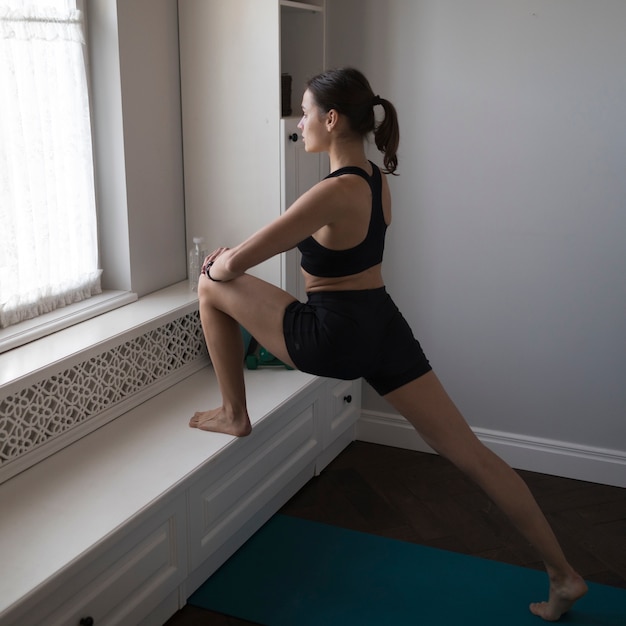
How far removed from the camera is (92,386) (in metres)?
2.73

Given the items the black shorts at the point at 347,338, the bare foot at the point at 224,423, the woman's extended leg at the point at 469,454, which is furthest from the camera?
the bare foot at the point at 224,423

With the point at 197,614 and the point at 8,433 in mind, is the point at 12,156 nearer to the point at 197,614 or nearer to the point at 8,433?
the point at 8,433

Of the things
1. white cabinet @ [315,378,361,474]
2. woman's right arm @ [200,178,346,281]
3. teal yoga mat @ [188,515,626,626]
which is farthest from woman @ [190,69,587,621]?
white cabinet @ [315,378,361,474]

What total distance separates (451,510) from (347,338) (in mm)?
1152

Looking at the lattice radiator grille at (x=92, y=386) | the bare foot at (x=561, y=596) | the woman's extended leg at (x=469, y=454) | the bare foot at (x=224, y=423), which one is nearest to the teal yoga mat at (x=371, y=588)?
the bare foot at (x=561, y=596)

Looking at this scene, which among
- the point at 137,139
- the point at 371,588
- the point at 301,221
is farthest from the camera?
the point at 137,139

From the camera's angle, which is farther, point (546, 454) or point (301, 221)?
point (546, 454)

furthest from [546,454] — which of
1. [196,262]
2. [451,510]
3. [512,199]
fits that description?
[196,262]

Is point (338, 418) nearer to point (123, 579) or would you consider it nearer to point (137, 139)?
point (137, 139)

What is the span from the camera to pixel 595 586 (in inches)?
108

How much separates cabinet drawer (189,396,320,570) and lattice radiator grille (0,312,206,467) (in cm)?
43

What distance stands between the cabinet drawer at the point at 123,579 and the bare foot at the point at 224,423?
32 cm

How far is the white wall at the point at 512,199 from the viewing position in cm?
320

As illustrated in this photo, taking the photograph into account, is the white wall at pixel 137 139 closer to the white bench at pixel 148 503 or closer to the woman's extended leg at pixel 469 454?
the white bench at pixel 148 503
